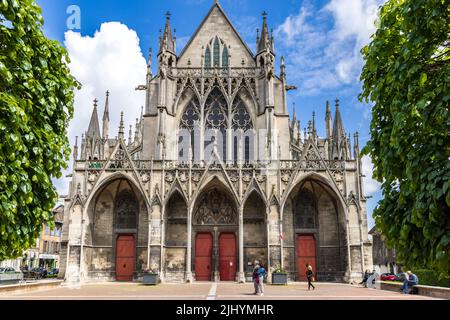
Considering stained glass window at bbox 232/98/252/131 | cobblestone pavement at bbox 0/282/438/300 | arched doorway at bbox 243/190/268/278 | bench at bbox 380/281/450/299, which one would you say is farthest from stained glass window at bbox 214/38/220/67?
bench at bbox 380/281/450/299

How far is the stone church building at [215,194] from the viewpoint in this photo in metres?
25.2

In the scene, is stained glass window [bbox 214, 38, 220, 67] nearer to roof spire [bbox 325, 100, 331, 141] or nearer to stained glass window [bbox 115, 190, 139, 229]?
roof spire [bbox 325, 100, 331, 141]

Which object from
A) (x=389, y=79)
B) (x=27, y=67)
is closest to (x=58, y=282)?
(x=27, y=67)

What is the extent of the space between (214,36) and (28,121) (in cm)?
2615

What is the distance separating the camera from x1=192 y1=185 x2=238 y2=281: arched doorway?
26516 millimetres

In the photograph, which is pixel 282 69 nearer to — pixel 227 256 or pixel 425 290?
pixel 227 256

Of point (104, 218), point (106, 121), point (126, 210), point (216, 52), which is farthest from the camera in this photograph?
point (216, 52)

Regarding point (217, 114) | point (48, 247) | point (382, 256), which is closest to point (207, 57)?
point (217, 114)

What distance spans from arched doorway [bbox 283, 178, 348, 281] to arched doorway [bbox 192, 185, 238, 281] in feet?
11.3

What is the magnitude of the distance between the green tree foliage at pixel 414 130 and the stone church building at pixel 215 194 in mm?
18014

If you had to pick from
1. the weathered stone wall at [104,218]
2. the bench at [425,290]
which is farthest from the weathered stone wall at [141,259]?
the bench at [425,290]

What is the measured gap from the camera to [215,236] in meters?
26.8
